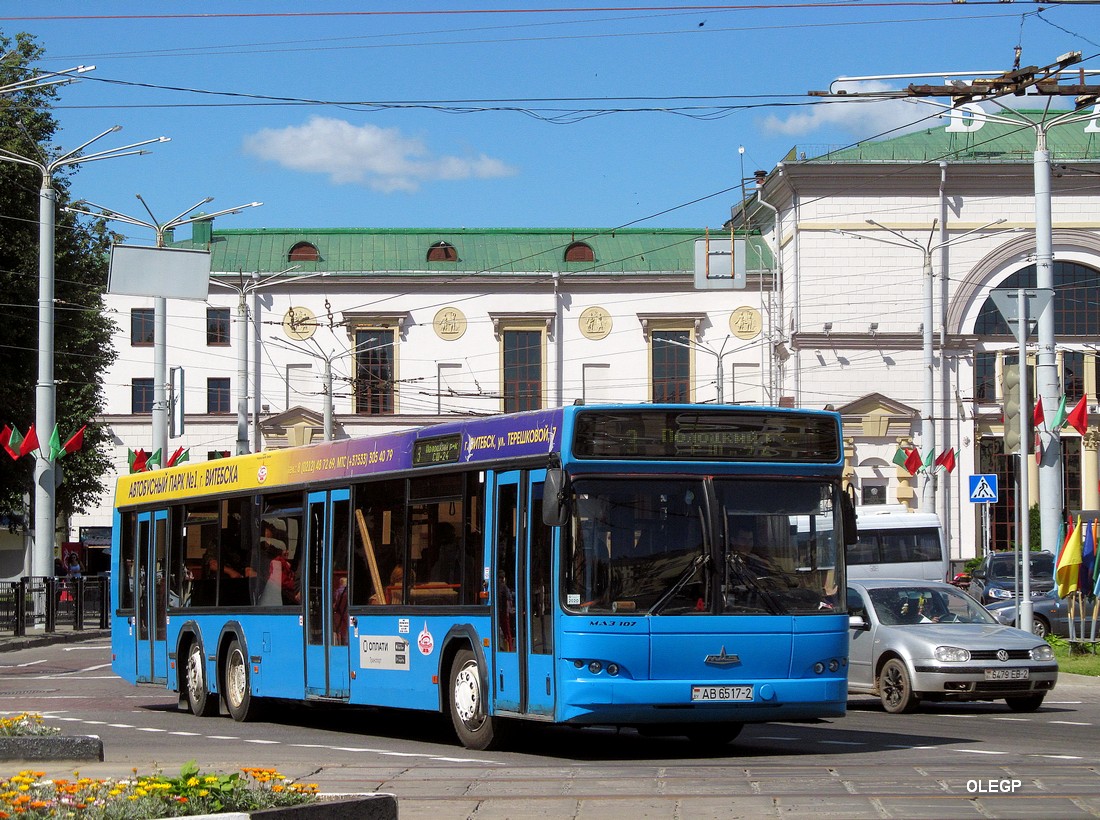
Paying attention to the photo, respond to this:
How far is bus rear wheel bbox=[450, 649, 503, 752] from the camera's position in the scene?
13.5m

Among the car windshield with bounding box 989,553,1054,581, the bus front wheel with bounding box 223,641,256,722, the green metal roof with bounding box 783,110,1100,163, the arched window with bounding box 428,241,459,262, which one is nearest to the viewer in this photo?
the bus front wheel with bounding box 223,641,256,722

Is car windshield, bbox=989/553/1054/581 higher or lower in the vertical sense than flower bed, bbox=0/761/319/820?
higher

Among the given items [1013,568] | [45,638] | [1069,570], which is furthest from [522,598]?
[1013,568]

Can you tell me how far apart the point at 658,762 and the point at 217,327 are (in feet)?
213

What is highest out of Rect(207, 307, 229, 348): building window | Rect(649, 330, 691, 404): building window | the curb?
Rect(207, 307, 229, 348): building window

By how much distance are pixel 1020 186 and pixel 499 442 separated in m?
58.1

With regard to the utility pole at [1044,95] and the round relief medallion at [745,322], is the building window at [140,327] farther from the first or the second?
the utility pole at [1044,95]

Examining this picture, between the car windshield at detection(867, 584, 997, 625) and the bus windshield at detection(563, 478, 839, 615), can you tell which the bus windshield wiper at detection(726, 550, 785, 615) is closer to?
the bus windshield at detection(563, 478, 839, 615)

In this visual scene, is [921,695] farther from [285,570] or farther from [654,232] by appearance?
[654,232]

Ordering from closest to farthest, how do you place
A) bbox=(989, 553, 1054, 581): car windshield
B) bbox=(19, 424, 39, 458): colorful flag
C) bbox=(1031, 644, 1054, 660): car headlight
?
bbox=(1031, 644, 1054, 660): car headlight < bbox=(989, 553, 1054, 581): car windshield < bbox=(19, 424, 39, 458): colorful flag

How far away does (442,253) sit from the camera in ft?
255

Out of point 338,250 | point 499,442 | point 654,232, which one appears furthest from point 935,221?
point 499,442

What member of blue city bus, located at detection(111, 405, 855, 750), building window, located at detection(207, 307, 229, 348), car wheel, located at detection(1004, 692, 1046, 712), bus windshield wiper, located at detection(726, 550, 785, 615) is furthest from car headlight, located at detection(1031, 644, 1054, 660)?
building window, located at detection(207, 307, 229, 348)

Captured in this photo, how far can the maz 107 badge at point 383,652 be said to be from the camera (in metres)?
14.6
